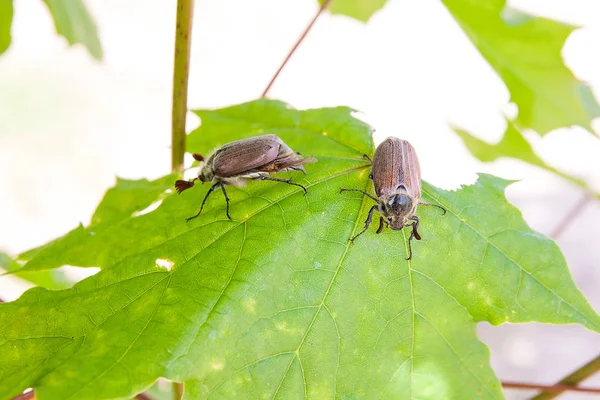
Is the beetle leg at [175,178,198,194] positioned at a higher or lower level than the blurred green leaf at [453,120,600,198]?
higher

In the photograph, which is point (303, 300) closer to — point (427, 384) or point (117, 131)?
point (427, 384)

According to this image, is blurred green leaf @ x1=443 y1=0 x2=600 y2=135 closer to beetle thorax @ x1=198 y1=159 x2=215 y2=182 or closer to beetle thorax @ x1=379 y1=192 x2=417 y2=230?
beetle thorax @ x1=379 y1=192 x2=417 y2=230

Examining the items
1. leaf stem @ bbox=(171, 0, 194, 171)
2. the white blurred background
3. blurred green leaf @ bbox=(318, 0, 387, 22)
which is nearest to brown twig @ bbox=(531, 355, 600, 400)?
leaf stem @ bbox=(171, 0, 194, 171)

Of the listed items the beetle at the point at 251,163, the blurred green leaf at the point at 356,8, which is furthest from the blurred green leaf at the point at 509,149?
the beetle at the point at 251,163

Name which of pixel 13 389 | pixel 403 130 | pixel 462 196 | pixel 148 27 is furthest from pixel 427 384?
pixel 148 27

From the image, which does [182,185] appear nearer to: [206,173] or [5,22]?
[206,173]

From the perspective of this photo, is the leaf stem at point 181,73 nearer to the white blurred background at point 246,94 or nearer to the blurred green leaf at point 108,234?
the blurred green leaf at point 108,234

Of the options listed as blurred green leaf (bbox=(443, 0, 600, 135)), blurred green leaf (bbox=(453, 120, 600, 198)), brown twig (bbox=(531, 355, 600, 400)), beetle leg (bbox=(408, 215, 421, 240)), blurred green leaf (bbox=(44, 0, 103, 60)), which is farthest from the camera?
blurred green leaf (bbox=(44, 0, 103, 60))
